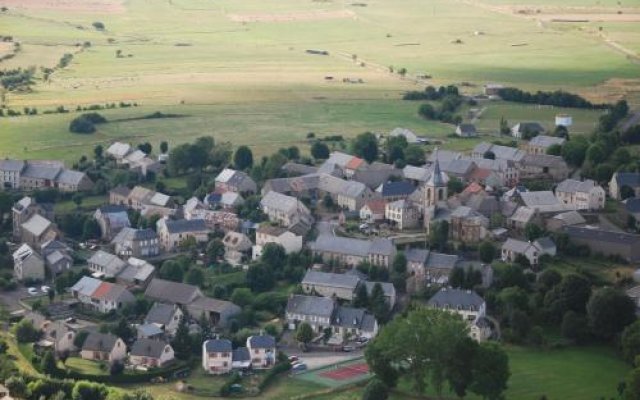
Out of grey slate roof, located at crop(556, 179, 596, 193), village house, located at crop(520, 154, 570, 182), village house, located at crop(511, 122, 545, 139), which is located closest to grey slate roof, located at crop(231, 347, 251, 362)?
grey slate roof, located at crop(556, 179, 596, 193)

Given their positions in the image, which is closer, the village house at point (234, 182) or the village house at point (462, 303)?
the village house at point (462, 303)

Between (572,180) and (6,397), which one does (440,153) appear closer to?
(572,180)

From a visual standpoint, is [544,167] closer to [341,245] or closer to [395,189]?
[395,189]

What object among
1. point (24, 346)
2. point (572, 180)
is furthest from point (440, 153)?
point (24, 346)

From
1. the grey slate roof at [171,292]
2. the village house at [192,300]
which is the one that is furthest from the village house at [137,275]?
the grey slate roof at [171,292]

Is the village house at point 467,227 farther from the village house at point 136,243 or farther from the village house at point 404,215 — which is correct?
the village house at point 136,243

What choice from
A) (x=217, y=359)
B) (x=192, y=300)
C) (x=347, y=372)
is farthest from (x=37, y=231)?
(x=347, y=372)

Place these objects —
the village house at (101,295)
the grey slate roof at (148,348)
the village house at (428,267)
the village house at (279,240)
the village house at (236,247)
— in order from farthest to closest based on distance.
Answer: the village house at (279,240) → the village house at (236,247) → the village house at (428,267) → the village house at (101,295) → the grey slate roof at (148,348)
